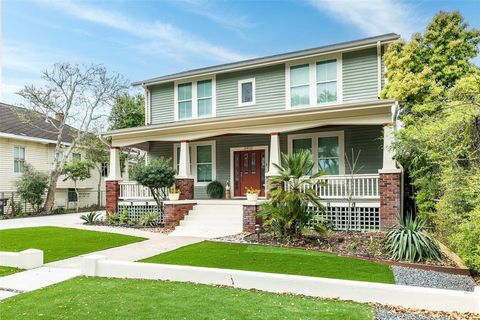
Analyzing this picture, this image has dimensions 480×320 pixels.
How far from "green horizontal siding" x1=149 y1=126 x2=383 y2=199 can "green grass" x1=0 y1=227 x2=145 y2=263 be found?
556 cm

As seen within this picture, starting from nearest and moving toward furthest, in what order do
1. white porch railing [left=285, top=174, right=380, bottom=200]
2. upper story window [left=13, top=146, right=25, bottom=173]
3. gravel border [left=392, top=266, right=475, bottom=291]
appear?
gravel border [left=392, top=266, right=475, bottom=291], white porch railing [left=285, top=174, right=380, bottom=200], upper story window [left=13, top=146, right=25, bottom=173]

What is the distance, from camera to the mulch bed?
27.2ft

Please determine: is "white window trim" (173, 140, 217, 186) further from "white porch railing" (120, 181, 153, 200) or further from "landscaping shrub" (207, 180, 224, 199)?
"white porch railing" (120, 181, 153, 200)

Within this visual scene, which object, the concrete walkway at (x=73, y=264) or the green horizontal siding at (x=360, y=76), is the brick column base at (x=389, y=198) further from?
the concrete walkway at (x=73, y=264)

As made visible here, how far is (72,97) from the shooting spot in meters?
22.5

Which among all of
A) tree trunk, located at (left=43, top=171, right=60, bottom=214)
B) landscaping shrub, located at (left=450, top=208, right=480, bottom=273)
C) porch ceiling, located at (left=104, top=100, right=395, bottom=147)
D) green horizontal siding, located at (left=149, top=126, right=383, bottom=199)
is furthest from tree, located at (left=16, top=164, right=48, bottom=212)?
landscaping shrub, located at (left=450, top=208, right=480, bottom=273)

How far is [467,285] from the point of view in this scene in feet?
20.9

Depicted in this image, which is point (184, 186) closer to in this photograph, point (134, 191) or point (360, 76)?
point (134, 191)

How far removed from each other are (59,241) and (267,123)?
7419 millimetres

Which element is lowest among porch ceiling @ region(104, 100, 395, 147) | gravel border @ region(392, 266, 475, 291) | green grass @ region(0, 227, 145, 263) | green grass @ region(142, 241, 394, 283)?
green grass @ region(0, 227, 145, 263)

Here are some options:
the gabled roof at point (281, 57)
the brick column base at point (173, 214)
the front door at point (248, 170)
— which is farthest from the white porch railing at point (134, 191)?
the gabled roof at point (281, 57)

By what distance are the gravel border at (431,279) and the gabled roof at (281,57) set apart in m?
9.13

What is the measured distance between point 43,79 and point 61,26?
9.25m

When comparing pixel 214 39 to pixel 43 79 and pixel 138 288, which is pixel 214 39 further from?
pixel 138 288
